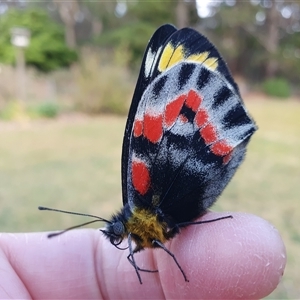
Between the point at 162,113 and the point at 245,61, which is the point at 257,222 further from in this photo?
the point at 245,61

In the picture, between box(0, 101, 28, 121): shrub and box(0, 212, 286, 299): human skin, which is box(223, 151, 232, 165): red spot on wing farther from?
box(0, 101, 28, 121): shrub

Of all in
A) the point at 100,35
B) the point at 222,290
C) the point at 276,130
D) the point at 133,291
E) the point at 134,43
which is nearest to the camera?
the point at 222,290

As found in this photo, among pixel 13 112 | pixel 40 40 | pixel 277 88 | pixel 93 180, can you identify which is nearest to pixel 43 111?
pixel 13 112

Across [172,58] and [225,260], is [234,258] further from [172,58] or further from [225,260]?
[172,58]

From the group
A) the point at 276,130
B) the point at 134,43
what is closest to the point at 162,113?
the point at 276,130

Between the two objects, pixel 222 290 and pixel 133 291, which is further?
pixel 133 291

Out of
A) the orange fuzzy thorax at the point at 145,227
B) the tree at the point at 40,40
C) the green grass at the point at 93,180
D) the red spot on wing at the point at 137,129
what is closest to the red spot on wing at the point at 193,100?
the red spot on wing at the point at 137,129

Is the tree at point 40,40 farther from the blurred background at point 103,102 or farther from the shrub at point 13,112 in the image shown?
the shrub at point 13,112

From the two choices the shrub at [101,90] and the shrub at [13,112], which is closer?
the shrub at [13,112]
